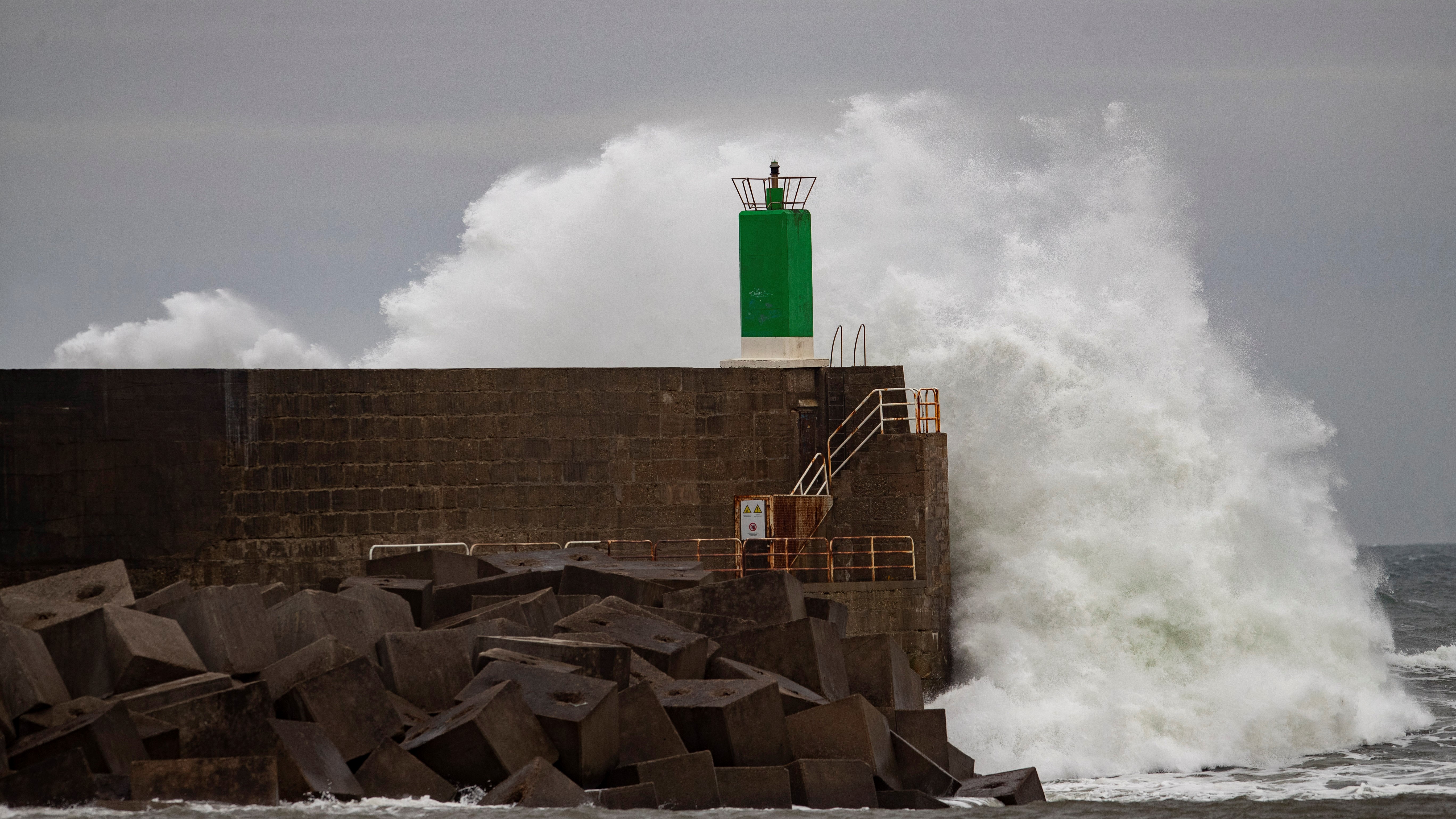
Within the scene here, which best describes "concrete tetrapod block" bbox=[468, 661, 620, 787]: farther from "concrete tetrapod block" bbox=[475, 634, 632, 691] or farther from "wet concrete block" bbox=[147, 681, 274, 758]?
"wet concrete block" bbox=[147, 681, 274, 758]

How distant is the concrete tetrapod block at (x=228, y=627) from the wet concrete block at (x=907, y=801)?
3.13 metres

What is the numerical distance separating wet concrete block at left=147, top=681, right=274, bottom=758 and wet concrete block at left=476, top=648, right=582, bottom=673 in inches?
51.5

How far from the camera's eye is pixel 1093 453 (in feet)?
52.0

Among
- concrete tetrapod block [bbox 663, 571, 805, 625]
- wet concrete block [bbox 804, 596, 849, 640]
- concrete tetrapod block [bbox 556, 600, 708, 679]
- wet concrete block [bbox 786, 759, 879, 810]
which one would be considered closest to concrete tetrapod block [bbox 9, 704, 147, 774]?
concrete tetrapod block [bbox 556, 600, 708, 679]

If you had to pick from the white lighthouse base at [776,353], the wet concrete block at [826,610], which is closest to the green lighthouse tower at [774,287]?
the white lighthouse base at [776,353]

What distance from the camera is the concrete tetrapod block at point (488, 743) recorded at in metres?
7.30

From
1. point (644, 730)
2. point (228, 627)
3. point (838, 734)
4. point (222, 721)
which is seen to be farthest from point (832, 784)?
point (228, 627)

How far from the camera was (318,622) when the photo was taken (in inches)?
342

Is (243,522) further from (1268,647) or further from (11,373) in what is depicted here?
(1268,647)

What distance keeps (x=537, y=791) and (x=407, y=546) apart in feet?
23.7

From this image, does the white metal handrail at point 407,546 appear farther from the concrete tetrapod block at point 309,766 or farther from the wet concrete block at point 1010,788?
the concrete tetrapod block at point 309,766

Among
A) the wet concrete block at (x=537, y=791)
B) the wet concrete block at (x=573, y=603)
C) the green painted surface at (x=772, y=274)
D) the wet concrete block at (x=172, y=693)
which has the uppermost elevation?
the green painted surface at (x=772, y=274)

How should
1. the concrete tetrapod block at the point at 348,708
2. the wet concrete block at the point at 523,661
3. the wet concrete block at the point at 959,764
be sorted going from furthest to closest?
A: the wet concrete block at the point at 959,764, the wet concrete block at the point at 523,661, the concrete tetrapod block at the point at 348,708

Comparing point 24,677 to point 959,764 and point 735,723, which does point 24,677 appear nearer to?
point 735,723
